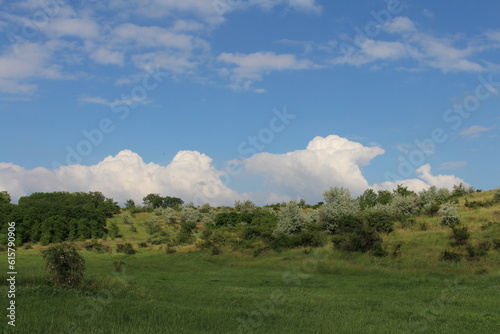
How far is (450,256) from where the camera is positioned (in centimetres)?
3114

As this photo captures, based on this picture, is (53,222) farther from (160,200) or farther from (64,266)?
(160,200)

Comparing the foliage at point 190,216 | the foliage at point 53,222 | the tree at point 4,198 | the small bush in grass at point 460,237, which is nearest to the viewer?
the small bush in grass at point 460,237

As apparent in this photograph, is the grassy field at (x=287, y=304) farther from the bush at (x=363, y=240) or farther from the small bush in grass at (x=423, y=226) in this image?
the small bush in grass at (x=423, y=226)

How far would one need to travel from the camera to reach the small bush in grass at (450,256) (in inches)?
1215

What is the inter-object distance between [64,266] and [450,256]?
27817mm

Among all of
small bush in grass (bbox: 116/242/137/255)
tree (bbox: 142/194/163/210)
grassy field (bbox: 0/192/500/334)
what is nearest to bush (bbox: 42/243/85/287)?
grassy field (bbox: 0/192/500/334)

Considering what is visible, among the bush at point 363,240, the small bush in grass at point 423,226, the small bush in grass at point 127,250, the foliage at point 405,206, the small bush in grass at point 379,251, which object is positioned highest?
the foliage at point 405,206

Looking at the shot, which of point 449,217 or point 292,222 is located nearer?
point 449,217

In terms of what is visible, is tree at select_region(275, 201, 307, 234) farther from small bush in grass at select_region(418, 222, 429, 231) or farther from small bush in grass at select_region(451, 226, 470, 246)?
small bush in grass at select_region(451, 226, 470, 246)

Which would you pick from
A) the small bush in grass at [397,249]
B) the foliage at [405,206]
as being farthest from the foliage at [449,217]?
the foliage at [405,206]

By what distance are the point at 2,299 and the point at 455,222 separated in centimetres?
4265

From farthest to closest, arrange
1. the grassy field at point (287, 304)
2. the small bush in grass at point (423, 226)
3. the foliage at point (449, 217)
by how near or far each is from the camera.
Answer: the small bush in grass at point (423, 226)
the foliage at point (449, 217)
the grassy field at point (287, 304)

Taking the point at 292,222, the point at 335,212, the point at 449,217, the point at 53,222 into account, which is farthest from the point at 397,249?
the point at 53,222

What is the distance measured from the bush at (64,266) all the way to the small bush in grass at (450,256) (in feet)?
88.6
